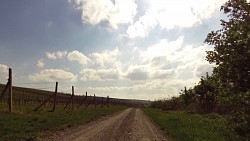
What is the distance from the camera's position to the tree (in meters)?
13.0

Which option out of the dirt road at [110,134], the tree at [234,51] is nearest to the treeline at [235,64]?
the tree at [234,51]

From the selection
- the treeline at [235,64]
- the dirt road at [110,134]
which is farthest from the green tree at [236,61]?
the dirt road at [110,134]

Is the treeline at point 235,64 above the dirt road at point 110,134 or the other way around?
above

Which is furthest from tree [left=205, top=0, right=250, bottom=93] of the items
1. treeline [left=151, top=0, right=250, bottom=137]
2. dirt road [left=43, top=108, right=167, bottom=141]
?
dirt road [left=43, top=108, right=167, bottom=141]

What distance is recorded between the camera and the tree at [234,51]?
13.0 meters

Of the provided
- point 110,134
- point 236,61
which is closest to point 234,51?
point 236,61

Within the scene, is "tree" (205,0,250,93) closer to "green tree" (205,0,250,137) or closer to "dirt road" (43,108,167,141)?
"green tree" (205,0,250,137)

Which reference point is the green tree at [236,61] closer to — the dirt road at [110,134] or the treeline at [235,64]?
the treeline at [235,64]

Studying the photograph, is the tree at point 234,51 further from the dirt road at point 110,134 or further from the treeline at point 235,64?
the dirt road at point 110,134

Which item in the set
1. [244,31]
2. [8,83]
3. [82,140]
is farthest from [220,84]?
[8,83]

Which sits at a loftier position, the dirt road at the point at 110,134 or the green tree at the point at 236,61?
the green tree at the point at 236,61

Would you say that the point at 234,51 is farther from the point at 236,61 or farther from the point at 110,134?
the point at 110,134

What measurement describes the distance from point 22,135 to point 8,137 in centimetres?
87

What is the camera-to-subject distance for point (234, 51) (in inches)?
530
